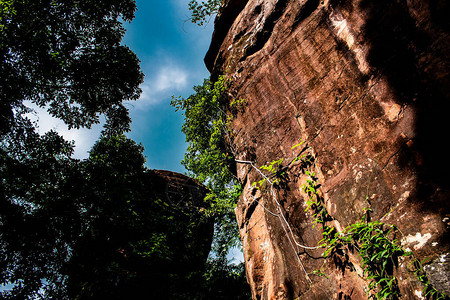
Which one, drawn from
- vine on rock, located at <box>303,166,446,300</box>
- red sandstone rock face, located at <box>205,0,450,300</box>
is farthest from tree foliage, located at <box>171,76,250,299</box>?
vine on rock, located at <box>303,166,446,300</box>

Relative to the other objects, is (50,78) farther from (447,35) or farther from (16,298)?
(447,35)

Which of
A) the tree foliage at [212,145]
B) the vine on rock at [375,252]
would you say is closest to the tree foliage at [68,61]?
the tree foliage at [212,145]

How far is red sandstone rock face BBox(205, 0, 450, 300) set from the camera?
2.37 metres

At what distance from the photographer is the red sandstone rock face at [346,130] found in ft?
7.77

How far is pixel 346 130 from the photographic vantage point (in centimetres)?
331

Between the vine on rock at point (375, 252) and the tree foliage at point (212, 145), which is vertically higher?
the tree foliage at point (212, 145)

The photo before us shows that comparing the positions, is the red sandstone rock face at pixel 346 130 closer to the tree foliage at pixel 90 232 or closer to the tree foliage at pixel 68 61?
the tree foliage at pixel 90 232

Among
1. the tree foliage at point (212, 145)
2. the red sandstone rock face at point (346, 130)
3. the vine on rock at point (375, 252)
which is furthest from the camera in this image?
the tree foliage at point (212, 145)

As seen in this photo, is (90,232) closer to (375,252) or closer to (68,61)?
(68,61)

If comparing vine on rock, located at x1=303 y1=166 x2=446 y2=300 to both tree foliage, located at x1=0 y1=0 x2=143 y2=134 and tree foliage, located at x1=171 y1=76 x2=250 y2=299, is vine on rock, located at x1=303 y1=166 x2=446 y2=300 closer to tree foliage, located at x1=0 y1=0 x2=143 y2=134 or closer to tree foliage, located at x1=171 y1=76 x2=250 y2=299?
tree foliage, located at x1=171 y1=76 x2=250 y2=299

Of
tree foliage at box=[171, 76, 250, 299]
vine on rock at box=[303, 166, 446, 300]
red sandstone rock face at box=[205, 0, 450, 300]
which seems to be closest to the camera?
vine on rock at box=[303, 166, 446, 300]

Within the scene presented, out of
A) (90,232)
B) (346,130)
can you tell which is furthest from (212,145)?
(90,232)

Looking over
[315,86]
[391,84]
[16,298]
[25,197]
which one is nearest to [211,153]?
[315,86]

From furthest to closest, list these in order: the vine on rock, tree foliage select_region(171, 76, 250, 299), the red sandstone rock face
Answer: tree foliage select_region(171, 76, 250, 299) → the red sandstone rock face → the vine on rock
